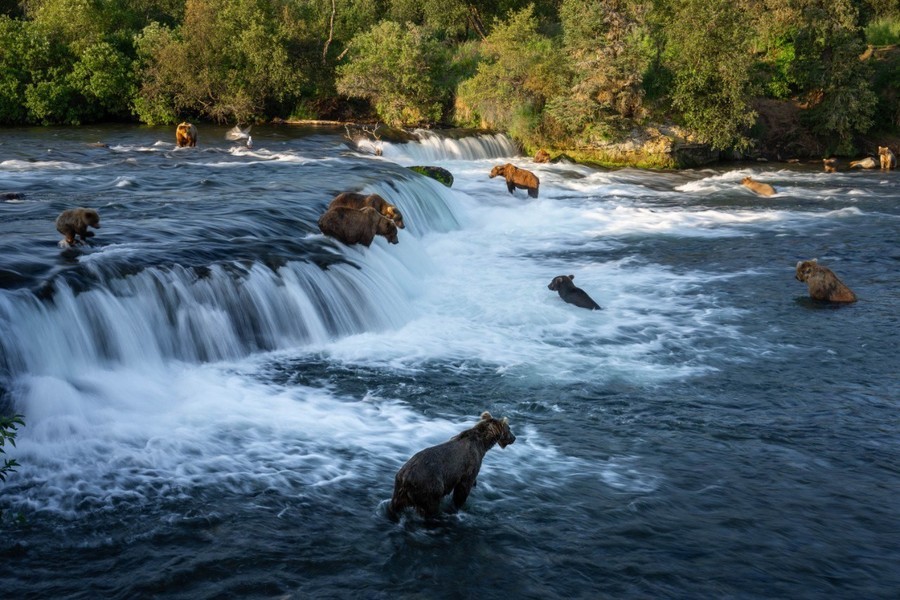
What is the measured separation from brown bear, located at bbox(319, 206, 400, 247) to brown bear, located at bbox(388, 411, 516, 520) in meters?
8.58

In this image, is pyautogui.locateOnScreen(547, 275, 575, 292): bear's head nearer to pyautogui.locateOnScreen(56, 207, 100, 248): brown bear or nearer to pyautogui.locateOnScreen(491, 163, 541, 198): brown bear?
pyautogui.locateOnScreen(56, 207, 100, 248): brown bear

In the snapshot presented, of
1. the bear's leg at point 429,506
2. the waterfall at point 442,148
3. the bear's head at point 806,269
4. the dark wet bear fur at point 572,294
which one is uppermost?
the waterfall at point 442,148

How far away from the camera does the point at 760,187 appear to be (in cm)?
2588

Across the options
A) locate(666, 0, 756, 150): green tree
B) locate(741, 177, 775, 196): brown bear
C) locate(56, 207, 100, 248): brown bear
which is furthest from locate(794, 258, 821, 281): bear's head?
locate(666, 0, 756, 150): green tree

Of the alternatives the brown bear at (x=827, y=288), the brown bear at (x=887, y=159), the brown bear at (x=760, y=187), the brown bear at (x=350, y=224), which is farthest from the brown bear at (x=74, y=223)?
the brown bear at (x=887, y=159)

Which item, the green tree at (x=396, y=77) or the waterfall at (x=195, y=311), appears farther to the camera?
the green tree at (x=396, y=77)

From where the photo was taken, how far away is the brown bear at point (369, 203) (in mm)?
17141

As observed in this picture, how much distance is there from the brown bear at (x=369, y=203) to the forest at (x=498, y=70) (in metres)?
15.1

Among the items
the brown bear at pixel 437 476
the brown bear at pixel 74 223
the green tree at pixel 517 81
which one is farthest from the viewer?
the green tree at pixel 517 81

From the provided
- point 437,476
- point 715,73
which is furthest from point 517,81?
point 437,476

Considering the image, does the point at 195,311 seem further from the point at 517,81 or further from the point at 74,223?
the point at 517,81

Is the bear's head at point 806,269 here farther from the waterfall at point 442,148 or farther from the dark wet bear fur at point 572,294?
the waterfall at point 442,148

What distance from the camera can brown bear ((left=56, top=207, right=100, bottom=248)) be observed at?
42.4 ft

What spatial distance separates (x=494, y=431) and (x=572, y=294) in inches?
279
